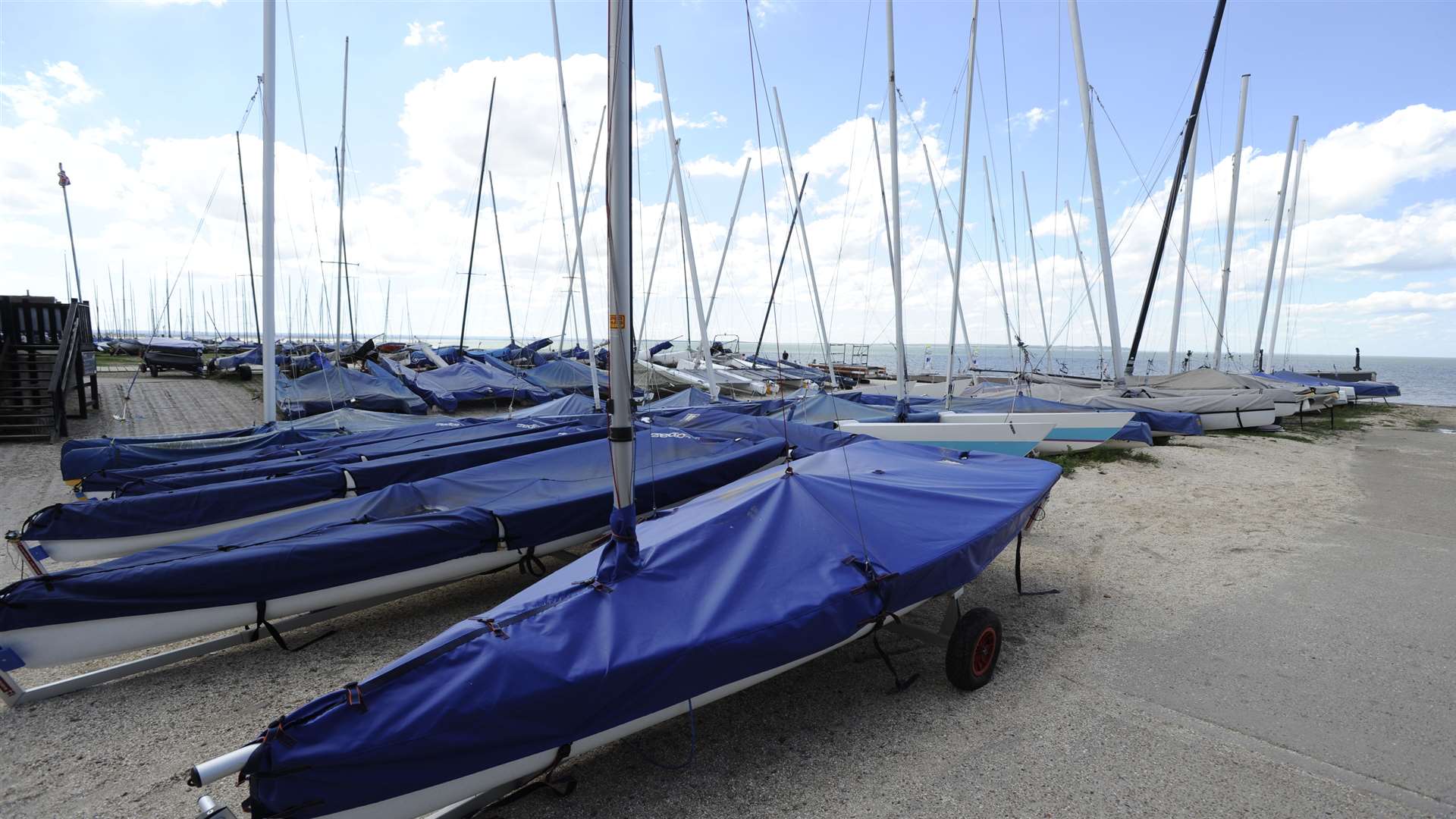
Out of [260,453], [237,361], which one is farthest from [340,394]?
[237,361]

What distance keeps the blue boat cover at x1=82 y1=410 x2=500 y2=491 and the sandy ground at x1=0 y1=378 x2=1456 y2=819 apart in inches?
48.8

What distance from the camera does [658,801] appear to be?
340cm

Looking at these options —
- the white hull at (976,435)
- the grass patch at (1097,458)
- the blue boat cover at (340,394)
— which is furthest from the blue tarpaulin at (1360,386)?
the blue boat cover at (340,394)

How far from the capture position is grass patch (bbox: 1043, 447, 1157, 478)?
42.3 ft

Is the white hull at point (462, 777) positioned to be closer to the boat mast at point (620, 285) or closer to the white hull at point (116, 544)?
the boat mast at point (620, 285)

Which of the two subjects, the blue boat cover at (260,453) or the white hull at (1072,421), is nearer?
the blue boat cover at (260,453)

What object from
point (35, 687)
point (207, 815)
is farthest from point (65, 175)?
point (207, 815)

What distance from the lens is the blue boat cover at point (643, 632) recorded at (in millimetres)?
2695

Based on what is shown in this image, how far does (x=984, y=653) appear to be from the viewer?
4.56 metres

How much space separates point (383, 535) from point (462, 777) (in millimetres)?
2895

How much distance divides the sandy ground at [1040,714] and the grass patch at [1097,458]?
5.35 metres

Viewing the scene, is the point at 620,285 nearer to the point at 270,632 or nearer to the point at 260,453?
the point at 270,632

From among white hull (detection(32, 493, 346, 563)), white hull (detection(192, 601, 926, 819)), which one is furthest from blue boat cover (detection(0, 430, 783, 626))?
white hull (detection(192, 601, 926, 819))

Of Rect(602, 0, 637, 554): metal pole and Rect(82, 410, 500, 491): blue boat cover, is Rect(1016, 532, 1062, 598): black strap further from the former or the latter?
Rect(82, 410, 500, 491): blue boat cover
